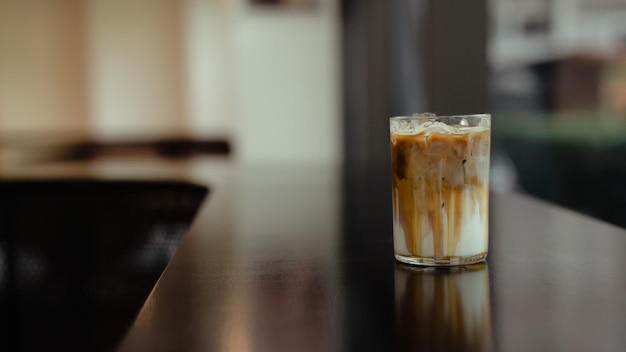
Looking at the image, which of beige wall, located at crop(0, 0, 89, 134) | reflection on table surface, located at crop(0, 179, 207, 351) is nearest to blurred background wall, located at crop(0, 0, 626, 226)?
beige wall, located at crop(0, 0, 89, 134)

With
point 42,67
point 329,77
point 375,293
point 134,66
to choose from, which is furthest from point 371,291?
point 42,67

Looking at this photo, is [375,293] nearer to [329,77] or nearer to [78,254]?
[78,254]

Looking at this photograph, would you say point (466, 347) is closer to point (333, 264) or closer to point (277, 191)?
point (333, 264)

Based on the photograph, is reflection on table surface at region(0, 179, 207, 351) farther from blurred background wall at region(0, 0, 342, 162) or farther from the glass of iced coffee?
blurred background wall at region(0, 0, 342, 162)

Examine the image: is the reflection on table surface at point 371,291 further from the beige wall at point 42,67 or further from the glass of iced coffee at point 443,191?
the beige wall at point 42,67

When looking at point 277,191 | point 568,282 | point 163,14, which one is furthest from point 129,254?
point 163,14

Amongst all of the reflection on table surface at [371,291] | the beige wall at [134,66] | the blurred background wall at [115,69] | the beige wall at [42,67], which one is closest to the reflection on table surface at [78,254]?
the reflection on table surface at [371,291]
